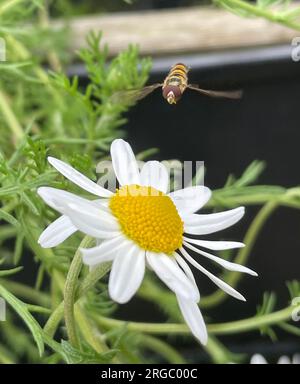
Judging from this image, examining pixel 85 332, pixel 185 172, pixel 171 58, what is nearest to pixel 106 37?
pixel 171 58

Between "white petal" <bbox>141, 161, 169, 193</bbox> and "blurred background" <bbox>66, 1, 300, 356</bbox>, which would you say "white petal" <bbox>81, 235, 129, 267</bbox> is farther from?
"blurred background" <bbox>66, 1, 300, 356</bbox>

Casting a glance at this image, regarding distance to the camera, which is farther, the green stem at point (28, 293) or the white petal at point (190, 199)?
the green stem at point (28, 293)

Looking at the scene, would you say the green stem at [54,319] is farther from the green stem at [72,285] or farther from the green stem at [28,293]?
the green stem at [28,293]

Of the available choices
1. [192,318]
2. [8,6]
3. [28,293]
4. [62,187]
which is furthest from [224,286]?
[28,293]

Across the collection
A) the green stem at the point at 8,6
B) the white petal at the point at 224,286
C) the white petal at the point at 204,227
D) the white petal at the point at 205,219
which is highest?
the green stem at the point at 8,6

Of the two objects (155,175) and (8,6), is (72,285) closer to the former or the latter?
(155,175)

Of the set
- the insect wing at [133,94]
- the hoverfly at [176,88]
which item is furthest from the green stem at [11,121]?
the hoverfly at [176,88]
